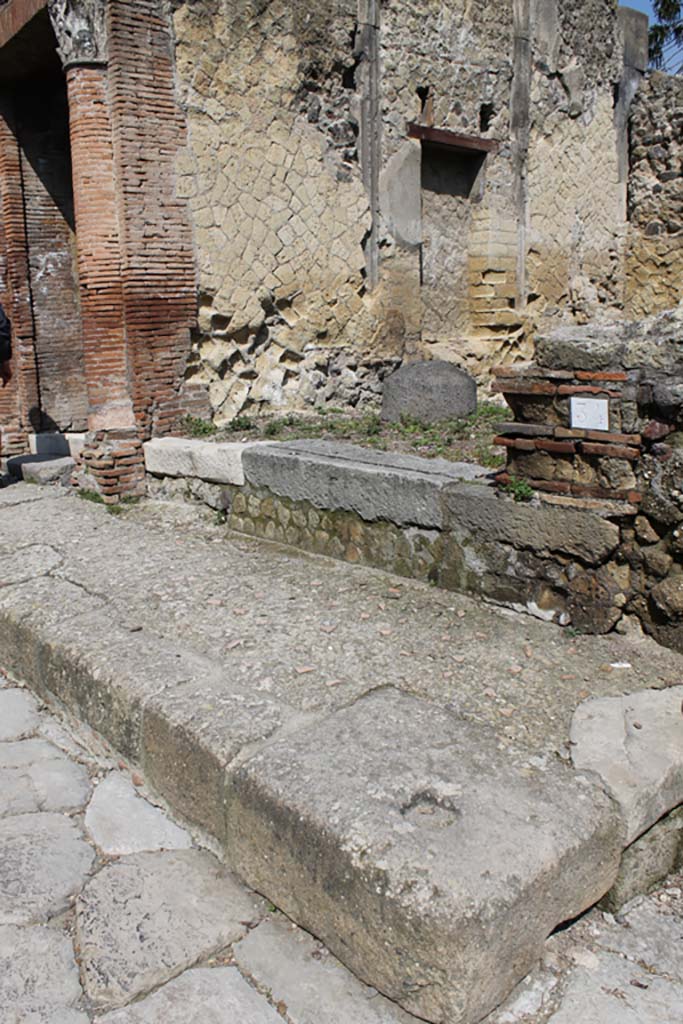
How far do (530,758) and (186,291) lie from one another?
14.8 ft

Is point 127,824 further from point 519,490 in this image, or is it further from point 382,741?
point 519,490

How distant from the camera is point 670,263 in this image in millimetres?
8844

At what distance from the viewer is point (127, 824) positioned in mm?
2662

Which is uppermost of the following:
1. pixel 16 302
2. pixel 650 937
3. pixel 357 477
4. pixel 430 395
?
pixel 16 302

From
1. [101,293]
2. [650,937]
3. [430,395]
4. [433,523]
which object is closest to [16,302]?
[101,293]

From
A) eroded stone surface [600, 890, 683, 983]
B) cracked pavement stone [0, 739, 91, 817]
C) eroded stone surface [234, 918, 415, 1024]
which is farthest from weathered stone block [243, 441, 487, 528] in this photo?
eroded stone surface [234, 918, 415, 1024]

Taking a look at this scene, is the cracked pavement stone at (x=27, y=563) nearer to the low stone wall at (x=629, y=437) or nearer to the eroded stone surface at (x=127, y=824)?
the eroded stone surface at (x=127, y=824)

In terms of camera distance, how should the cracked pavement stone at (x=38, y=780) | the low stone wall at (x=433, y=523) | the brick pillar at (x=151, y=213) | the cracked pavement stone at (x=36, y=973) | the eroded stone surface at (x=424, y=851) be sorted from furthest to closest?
the brick pillar at (x=151, y=213) < the low stone wall at (x=433, y=523) < the cracked pavement stone at (x=38, y=780) < the cracked pavement stone at (x=36, y=973) < the eroded stone surface at (x=424, y=851)

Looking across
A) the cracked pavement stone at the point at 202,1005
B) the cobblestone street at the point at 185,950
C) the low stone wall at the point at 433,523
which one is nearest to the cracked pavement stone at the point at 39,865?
the cobblestone street at the point at 185,950

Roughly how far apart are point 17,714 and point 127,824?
101 centimetres

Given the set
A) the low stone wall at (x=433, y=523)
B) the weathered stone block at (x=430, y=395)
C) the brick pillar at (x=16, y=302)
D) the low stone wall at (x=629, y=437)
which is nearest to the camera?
the low stone wall at (x=629, y=437)

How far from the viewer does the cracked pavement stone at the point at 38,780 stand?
9.14 feet

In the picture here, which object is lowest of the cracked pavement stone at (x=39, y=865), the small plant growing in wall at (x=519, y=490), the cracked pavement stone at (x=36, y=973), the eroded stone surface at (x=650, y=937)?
the eroded stone surface at (x=650, y=937)

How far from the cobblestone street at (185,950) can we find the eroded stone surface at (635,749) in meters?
0.28
